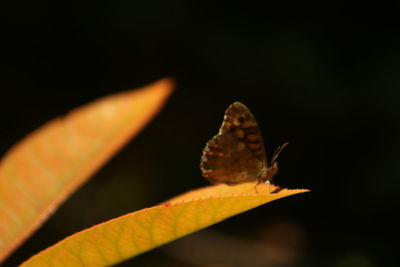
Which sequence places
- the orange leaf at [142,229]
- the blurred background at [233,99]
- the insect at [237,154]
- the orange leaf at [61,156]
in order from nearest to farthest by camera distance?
the orange leaf at [142,229], the orange leaf at [61,156], the insect at [237,154], the blurred background at [233,99]

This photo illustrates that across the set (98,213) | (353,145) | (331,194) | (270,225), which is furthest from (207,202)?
(353,145)

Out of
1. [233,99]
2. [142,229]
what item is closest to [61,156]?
[142,229]

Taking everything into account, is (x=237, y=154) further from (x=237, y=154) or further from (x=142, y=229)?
(x=142, y=229)

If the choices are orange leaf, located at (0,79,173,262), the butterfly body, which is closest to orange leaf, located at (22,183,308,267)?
orange leaf, located at (0,79,173,262)

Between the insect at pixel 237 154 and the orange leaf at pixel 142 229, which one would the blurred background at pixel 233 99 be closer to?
the insect at pixel 237 154

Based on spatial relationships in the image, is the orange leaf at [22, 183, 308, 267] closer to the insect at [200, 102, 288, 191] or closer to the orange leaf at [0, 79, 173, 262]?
the orange leaf at [0, 79, 173, 262]

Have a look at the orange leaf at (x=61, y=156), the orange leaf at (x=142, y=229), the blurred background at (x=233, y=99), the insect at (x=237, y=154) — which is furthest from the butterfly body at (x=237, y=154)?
the blurred background at (x=233, y=99)
